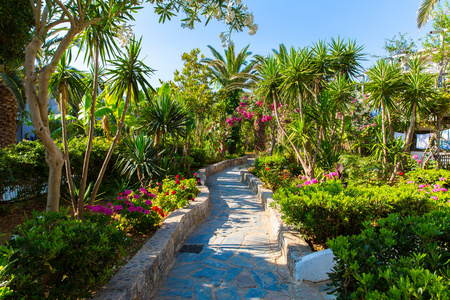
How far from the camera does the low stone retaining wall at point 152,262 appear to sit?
2.78m

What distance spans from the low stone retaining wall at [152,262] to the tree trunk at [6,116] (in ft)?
23.7

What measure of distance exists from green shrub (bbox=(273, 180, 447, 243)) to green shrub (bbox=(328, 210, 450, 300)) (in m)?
1.16

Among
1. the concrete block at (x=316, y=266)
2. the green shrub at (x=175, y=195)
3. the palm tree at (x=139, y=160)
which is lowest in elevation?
the concrete block at (x=316, y=266)

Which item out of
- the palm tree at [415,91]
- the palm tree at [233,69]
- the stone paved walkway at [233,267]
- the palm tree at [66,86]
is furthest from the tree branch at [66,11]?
the palm tree at [233,69]

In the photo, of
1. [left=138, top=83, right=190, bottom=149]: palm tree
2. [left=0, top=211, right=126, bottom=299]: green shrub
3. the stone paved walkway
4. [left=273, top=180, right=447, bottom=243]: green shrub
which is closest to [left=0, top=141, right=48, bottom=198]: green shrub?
[left=138, top=83, right=190, bottom=149]: palm tree

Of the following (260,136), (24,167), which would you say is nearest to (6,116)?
(24,167)

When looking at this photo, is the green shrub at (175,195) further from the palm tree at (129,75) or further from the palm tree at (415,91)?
the palm tree at (415,91)

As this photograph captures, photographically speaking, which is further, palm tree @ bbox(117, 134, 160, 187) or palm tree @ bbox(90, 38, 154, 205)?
palm tree @ bbox(117, 134, 160, 187)

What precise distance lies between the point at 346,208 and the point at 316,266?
38.6 inches

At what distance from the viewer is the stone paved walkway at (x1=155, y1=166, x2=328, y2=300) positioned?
3516 millimetres

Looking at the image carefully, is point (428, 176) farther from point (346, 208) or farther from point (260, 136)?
point (260, 136)

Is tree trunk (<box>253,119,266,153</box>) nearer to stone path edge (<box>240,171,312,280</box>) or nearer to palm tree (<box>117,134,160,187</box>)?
palm tree (<box>117,134,160,187</box>)

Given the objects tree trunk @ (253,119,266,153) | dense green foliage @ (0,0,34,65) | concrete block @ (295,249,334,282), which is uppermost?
dense green foliage @ (0,0,34,65)

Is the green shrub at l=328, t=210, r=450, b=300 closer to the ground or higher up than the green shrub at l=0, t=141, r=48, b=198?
closer to the ground
